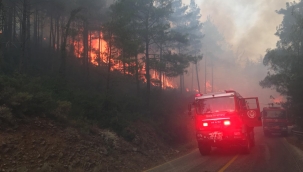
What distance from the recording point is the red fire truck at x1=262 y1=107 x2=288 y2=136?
23469mm

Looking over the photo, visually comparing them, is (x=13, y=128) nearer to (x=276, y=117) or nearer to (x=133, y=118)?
(x=133, y=118)

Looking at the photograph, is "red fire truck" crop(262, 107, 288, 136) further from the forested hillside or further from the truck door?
the truck door

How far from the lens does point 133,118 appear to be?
18.3 m

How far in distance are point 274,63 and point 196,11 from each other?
22485 millimetres

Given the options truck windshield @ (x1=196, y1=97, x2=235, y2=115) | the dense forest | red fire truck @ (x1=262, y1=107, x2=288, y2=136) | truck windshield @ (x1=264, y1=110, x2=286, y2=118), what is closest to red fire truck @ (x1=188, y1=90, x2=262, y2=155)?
truck windshield @ (x1=196, y1=97, x2=235, y2=115)

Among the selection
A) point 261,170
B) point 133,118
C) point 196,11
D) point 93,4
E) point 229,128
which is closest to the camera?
point 261,170

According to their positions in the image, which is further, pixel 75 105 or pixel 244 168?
pixel 75 105

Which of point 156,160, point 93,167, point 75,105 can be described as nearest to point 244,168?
point 156,160

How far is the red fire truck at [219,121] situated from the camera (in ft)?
38.7

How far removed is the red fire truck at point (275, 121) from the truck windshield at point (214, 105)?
14021 millimetres

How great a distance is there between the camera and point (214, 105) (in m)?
12.5

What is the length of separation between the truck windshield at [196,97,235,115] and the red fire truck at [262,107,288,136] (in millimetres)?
14021

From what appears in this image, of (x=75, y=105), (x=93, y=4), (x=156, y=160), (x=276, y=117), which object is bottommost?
(x=156, y=160)

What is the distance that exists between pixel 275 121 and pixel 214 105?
14388 mm
